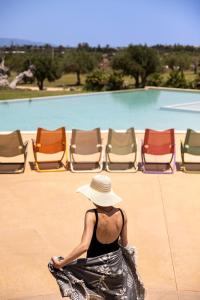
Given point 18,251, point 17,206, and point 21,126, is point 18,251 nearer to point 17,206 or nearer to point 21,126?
point 17,206

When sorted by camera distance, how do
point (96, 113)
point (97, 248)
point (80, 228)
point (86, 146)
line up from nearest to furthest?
point (97, 248)
point (80, 228)
point (86, 146)
point (96, 113)

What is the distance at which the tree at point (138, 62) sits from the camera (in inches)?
1259

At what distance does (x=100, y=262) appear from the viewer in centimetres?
293

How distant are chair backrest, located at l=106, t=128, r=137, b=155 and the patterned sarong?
5.33 metres

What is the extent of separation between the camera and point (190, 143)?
8289mm

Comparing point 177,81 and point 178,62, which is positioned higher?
point 178,62

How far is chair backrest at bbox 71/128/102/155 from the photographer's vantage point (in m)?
8.35

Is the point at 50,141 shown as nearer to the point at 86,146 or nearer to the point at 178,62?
the point at 86,146

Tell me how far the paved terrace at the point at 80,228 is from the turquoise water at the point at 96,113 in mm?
8136

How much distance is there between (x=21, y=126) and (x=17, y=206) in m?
9.49

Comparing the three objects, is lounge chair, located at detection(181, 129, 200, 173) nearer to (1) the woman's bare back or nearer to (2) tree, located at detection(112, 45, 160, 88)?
(1) the woman's bare back

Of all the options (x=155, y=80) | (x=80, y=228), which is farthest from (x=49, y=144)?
(x=155, y=80)

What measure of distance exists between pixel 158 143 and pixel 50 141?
2.02m

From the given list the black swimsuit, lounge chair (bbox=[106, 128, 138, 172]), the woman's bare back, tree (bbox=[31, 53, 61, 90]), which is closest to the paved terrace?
lounge chair (bbox=[106, 128, 138, 172])
